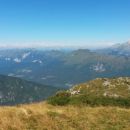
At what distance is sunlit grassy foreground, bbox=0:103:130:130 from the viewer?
57.4 ft

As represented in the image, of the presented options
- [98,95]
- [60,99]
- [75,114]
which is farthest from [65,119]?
[98,95]

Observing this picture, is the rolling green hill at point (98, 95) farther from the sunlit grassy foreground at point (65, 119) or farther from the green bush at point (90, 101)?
the sunlit grassy foreground at point (65, 119)

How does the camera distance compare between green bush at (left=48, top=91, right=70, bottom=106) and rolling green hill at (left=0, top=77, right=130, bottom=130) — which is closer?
rolling green hill at (left=0, top=77, right=130, bottom=130)

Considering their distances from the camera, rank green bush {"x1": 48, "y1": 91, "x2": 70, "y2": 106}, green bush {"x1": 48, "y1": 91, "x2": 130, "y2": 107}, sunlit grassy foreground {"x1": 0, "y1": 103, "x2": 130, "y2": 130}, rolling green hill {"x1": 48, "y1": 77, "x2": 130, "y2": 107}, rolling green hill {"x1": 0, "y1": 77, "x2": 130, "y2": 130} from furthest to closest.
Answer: green bush {"x1": 48, "y1": 91, "x2": 70, "y2": 106} → rolling green hill {"x1": 48, "y1": 77, "x2": 130, "y2": 107} → green bush {"x1": 48, "y1": 91, "x2": 130, "y2": 107} → rolling green hill {"x1": 0, "y1": 77, "x2": 130, "y2": 130} → sunlit grassy foreground {"x1": 0, "y1": 103, "x2": 130, "y2": 130}

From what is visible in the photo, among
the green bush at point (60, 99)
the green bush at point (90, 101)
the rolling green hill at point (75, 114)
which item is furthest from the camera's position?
the green bush at point (60, 99)

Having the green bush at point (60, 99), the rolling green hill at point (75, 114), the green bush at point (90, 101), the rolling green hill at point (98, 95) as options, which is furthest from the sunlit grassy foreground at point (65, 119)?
the green bush at point (60, 99)

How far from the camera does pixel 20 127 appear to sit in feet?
55.6

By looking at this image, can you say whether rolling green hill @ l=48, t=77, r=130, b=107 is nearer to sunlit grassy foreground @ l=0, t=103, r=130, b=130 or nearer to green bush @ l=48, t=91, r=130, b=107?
green bush @ l=48, t=91, r=130, b=107

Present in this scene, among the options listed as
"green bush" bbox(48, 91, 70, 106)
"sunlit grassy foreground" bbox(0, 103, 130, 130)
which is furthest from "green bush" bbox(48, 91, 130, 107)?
"sunlit grassy foreground" bbox(0, 103, 130, 130)

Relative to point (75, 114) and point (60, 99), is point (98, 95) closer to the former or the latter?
point (60, 99)

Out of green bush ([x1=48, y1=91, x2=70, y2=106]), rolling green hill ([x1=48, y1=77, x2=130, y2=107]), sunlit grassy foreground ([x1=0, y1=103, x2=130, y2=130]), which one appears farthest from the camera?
green bush ([x1=48, y1=91, x2=70, y2=106])

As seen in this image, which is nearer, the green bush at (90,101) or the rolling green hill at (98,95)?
the green bush at (90,101)

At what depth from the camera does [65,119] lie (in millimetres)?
19844

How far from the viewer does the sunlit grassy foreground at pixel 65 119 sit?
17.5 metres
